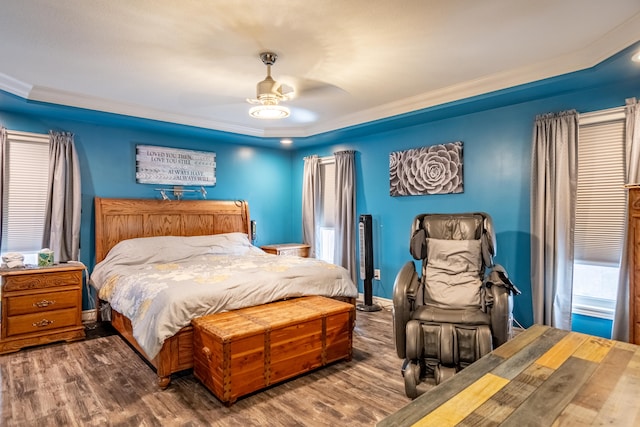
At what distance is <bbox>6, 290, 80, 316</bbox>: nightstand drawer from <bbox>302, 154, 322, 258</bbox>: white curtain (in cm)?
315

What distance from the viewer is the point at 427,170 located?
14.3 feet

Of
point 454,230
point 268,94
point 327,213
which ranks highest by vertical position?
point 268,94

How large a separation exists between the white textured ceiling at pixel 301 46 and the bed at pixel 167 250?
4.36ft

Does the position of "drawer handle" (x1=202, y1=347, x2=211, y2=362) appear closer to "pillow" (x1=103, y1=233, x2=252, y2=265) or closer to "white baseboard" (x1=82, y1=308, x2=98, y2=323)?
"pillow" (x1=103, y1=233, x2=252, y2=265)

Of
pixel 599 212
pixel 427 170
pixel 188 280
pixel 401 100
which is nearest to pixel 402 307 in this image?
pixel 188 280

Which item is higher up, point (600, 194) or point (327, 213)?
point (600, 194)

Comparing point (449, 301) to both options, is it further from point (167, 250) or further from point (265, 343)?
point (167, 250)

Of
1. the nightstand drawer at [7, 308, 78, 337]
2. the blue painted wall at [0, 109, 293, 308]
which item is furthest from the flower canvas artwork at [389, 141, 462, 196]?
the nightstand drawer at [7, 308, 78, 337]

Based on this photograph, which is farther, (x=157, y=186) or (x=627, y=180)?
(x=157, y=186)

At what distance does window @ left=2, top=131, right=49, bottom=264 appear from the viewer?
3783 mm

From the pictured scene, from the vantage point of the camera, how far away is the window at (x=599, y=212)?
3.08 m

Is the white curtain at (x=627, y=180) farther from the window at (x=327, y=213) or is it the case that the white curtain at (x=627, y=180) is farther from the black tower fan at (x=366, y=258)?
the window at (x=327, y=213)

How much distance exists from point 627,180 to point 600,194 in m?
0.25

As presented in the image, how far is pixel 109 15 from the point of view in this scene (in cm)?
221
